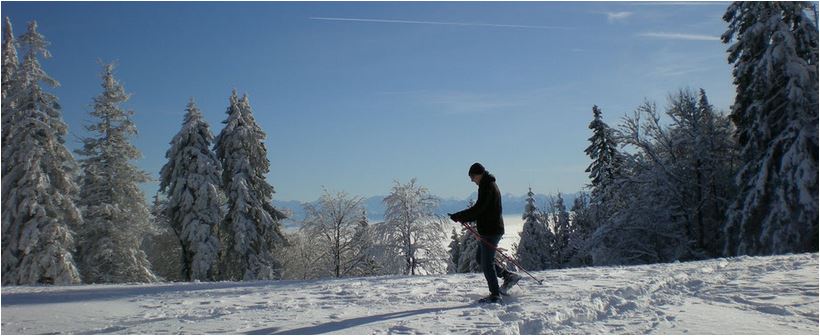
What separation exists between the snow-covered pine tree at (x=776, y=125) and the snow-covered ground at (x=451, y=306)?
37.7 feet

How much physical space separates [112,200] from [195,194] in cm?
468

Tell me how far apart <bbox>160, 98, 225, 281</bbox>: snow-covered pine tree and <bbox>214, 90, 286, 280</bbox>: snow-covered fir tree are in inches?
46.0

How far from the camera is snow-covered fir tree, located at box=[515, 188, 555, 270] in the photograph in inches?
1869

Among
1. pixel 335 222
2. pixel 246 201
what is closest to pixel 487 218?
pixel 246 201

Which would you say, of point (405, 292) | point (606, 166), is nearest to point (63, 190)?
point (405, 292)

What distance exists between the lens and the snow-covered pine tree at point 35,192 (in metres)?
23.5

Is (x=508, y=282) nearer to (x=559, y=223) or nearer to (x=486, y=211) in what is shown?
(x=486, y=211)

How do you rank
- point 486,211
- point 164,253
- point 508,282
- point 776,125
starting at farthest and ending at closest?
point 164,253
point 776,125
point 508,282
point 486,211

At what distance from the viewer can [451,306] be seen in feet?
25.8

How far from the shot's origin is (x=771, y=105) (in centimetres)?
2197

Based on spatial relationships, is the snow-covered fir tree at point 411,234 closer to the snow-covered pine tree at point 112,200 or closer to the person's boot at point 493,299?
the snow-covered pine tree at point 112,200

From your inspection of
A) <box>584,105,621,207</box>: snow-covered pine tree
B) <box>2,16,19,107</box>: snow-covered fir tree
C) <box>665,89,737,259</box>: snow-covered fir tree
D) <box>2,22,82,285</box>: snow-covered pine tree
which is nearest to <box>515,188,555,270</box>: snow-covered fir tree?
<box>584,105,621,207</box>: snow-covered pine tree

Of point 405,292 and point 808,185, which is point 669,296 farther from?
point 808,185

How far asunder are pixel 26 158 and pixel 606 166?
109 ft
